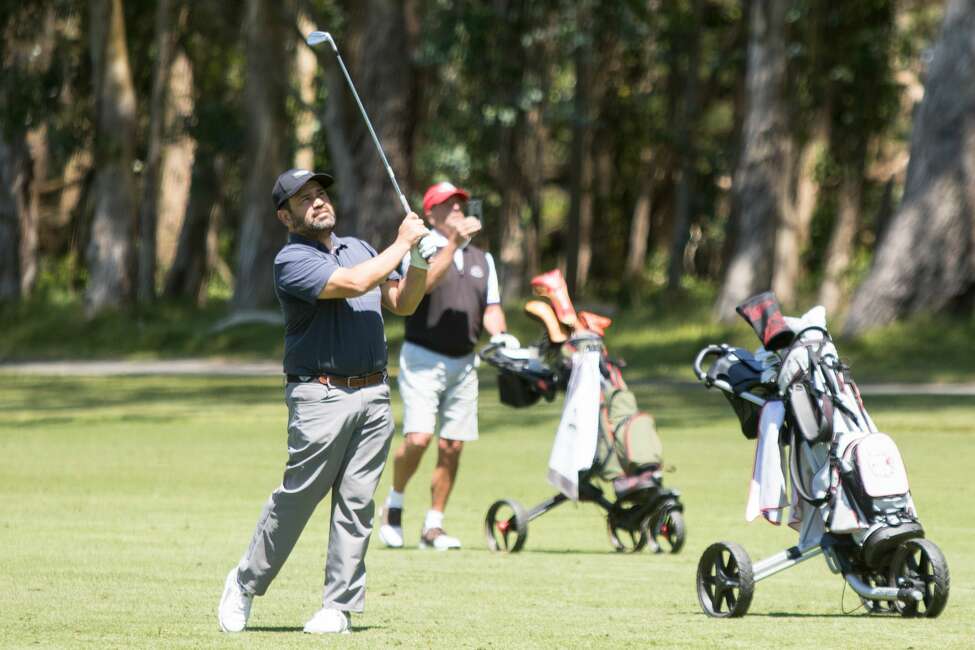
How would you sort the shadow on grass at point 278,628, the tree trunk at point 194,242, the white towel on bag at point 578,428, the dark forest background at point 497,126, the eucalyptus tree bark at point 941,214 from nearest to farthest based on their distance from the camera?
the shadow on grass at point 278,628 < the white towel on bag at point 578,428 < the eucalyptus tree bark at point 941,214 < the dark forest background at point 497,126 < the tree trunk at point 194,242

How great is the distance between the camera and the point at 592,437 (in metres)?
11.6

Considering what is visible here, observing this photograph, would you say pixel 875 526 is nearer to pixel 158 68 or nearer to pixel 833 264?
pixel 158 68

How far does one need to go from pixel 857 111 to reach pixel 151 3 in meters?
16.7

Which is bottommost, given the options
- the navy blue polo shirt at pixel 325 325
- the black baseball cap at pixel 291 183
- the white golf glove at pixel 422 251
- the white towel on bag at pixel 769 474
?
the white towel on bag at pixel 769 474

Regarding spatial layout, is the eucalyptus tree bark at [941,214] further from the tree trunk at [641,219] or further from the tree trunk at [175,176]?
the tree trunk at [641,219]

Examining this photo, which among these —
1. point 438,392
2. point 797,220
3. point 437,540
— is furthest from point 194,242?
point 437,540

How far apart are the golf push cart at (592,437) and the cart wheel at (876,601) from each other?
9.42ft

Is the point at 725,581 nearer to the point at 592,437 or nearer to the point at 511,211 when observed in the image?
the point at 592,437

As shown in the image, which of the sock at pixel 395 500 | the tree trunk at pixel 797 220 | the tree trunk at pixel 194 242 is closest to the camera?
the sock at pixel 395 500

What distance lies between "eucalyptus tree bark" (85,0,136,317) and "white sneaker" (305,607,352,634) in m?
33.5

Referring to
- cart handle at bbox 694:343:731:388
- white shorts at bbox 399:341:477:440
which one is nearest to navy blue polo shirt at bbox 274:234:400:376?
cart handle at bbox 694:343:731:388

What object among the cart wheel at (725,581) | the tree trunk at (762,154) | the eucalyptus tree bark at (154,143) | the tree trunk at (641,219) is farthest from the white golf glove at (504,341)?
the tree trunk at (641,219)

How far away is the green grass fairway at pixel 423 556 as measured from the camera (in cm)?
814

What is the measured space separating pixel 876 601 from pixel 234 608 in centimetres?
281
